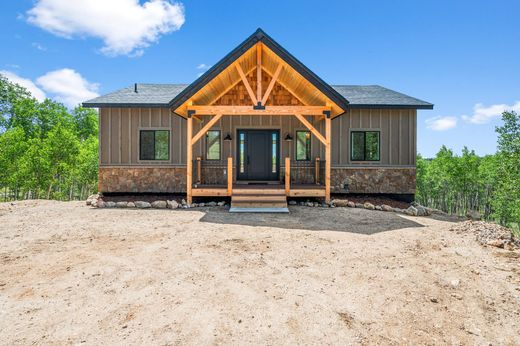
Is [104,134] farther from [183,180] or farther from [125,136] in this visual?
[183,180]

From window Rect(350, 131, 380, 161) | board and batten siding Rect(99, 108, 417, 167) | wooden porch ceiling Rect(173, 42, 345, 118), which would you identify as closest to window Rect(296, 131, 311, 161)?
board and batten siding Rect(99, 108, 417, 167)

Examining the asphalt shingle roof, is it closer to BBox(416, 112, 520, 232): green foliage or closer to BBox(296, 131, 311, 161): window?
BBox(296, 131, 311, 161): window

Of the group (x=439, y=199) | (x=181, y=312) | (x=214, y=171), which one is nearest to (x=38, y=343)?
(x=181, y=312)

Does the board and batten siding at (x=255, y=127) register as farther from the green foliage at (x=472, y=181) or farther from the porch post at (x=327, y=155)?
the green foliage at (x=472, y=181)

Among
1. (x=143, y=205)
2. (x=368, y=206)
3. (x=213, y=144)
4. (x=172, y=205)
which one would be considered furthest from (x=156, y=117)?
(x=368, y=206)

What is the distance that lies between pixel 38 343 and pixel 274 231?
4.30 m

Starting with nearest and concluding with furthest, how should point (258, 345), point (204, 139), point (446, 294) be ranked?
point (258, 345)
point (446, 294)
point (204, 139)

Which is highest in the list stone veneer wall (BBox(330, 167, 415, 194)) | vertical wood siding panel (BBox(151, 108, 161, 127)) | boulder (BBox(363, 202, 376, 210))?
vertical wood siding panel (BBox(151, 108, 161, 127))

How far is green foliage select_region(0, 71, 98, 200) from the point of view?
2347cm

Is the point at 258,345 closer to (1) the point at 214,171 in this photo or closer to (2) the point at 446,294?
(2) the point at 446,294

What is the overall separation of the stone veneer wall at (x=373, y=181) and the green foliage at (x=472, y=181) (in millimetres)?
16027

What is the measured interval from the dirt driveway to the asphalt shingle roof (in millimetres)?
5809

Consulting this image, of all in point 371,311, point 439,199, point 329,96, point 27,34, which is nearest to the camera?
point 371,311

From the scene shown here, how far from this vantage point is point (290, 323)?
249 centimetres
